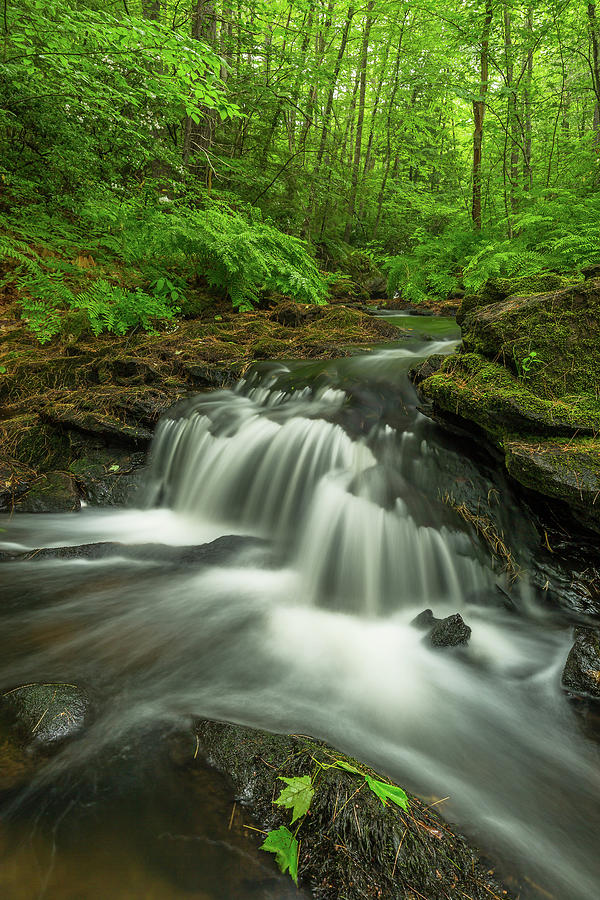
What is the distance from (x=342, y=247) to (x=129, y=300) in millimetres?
8107

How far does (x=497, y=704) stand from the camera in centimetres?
267

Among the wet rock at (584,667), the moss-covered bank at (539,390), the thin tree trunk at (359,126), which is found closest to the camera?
the wet rock at (584,667)

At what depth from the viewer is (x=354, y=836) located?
152 centimetres

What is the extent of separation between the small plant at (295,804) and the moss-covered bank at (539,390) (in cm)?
231

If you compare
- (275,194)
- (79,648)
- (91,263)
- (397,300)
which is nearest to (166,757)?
(79,648)

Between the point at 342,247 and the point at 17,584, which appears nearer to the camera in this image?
the point at 17,584

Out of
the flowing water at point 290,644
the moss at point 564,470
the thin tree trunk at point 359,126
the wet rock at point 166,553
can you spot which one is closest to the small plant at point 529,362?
the moss at point 564,470

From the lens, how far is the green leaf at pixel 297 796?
1.57 metres

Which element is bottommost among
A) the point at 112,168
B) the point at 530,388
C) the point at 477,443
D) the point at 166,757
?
the point at 166,757

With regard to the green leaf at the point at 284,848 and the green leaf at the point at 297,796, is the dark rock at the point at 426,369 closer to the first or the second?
the green leaf at the point at 297,796

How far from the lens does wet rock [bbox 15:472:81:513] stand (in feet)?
15.2

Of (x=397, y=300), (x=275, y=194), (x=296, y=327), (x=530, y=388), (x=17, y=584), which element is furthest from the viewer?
(x=397, y=300)

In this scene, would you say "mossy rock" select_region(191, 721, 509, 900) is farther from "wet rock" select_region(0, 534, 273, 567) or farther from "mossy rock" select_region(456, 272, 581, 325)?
"mossy rock" select_region(456, 272, 581, 325)

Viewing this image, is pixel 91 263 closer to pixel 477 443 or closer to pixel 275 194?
pixel 275 194
